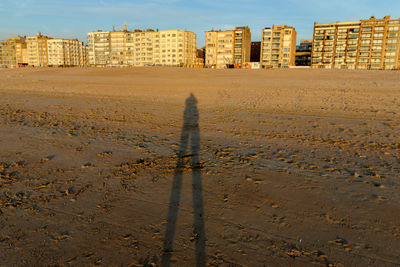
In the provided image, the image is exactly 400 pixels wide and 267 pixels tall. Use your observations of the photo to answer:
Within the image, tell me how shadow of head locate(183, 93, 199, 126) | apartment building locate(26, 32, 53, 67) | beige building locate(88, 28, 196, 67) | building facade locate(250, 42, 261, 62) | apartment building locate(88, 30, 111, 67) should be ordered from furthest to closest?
apartment building locate(26, 32, 53, 67) < building facade locate(250, 42, 261, 62) < apartment building locate(88, 30, 111, 67) < beige building locate(88, 28, 196, 67) < shadow of head locate(183, 93, 199, 126)

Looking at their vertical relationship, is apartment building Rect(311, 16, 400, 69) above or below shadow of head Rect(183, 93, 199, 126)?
above

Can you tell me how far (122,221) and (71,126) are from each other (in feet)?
19.1

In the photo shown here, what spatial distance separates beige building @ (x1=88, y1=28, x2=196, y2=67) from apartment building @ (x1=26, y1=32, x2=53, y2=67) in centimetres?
3458

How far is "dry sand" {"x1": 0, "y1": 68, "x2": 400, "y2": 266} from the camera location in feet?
9.14

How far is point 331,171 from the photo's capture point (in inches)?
189

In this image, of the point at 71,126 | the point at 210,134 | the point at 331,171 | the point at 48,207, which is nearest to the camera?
the point at 48,207

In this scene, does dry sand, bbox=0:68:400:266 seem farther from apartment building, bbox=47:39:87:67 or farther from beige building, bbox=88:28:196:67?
apartment building, bbox=47:39:87:67

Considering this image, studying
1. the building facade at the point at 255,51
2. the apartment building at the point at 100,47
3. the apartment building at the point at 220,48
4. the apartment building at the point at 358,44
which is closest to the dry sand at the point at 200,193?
the apartment building at the point at 358,44

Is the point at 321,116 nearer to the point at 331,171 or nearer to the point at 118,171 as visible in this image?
the point at 331,171

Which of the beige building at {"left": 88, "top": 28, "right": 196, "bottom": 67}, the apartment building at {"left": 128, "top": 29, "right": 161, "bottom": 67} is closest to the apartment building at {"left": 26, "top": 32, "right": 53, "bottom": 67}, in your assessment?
the beige building at {"left": 88, "top": 28, "right": 196, "bottom": 67}

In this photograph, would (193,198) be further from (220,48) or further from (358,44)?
(220,48)

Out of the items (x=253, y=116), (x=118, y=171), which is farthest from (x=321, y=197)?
(x=253, y=116)

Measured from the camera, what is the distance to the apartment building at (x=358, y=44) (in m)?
82.4

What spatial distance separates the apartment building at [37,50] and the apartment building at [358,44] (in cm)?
12019
